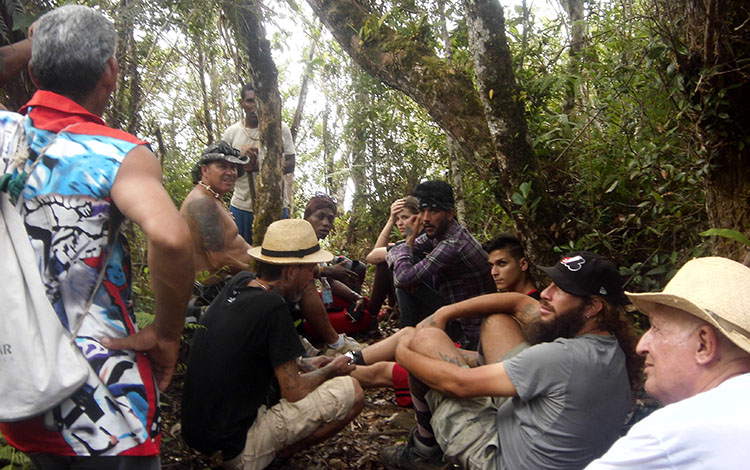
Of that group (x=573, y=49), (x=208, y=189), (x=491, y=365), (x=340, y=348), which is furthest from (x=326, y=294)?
(x=573, y=49)

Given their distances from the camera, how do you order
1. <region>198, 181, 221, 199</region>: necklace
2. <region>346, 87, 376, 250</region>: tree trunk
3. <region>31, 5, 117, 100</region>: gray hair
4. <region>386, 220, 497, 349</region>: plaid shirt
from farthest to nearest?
<region>346, 87, 376, 250</region>: tree trunk, <region>198, 181, 221, 199</region>: necklace, <region>386, 220, 497, 349</region>: plaid shirt, <region>31, 5, 117, 100</region>: gray hair

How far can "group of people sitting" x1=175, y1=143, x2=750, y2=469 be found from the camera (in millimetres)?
1713

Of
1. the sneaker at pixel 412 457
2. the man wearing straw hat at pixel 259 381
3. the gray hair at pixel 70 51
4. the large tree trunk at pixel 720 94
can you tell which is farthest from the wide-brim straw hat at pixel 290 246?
the large tree trunk at pixel 720 94

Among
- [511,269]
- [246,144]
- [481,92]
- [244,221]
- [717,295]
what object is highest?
[481,92]

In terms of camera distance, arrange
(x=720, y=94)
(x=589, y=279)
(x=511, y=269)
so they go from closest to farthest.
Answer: (x=589, y=279) → (x=720, y=94) → (x=511, y=269)

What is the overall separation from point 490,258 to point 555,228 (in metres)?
0.57

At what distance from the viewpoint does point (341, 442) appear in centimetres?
421

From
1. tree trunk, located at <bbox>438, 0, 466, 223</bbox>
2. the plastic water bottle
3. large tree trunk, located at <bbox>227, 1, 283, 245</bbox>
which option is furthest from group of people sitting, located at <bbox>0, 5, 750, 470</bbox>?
tree trunk, located at <bbox>438, 0, 466, 223</bbox>

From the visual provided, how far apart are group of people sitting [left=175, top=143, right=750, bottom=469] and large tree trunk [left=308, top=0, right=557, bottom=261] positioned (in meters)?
0.34

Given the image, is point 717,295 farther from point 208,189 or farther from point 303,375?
point 208,189

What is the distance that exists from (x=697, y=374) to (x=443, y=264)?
130 inches

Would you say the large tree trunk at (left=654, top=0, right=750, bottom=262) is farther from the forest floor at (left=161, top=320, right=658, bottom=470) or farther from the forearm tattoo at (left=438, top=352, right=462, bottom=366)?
the forearm tattoo at (left=438, top=352, right=462, bottom=366)

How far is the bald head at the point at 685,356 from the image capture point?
1.59m

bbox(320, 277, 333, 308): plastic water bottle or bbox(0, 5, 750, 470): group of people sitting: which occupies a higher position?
bbox(0, 5, 750, 470): group of people sitting
